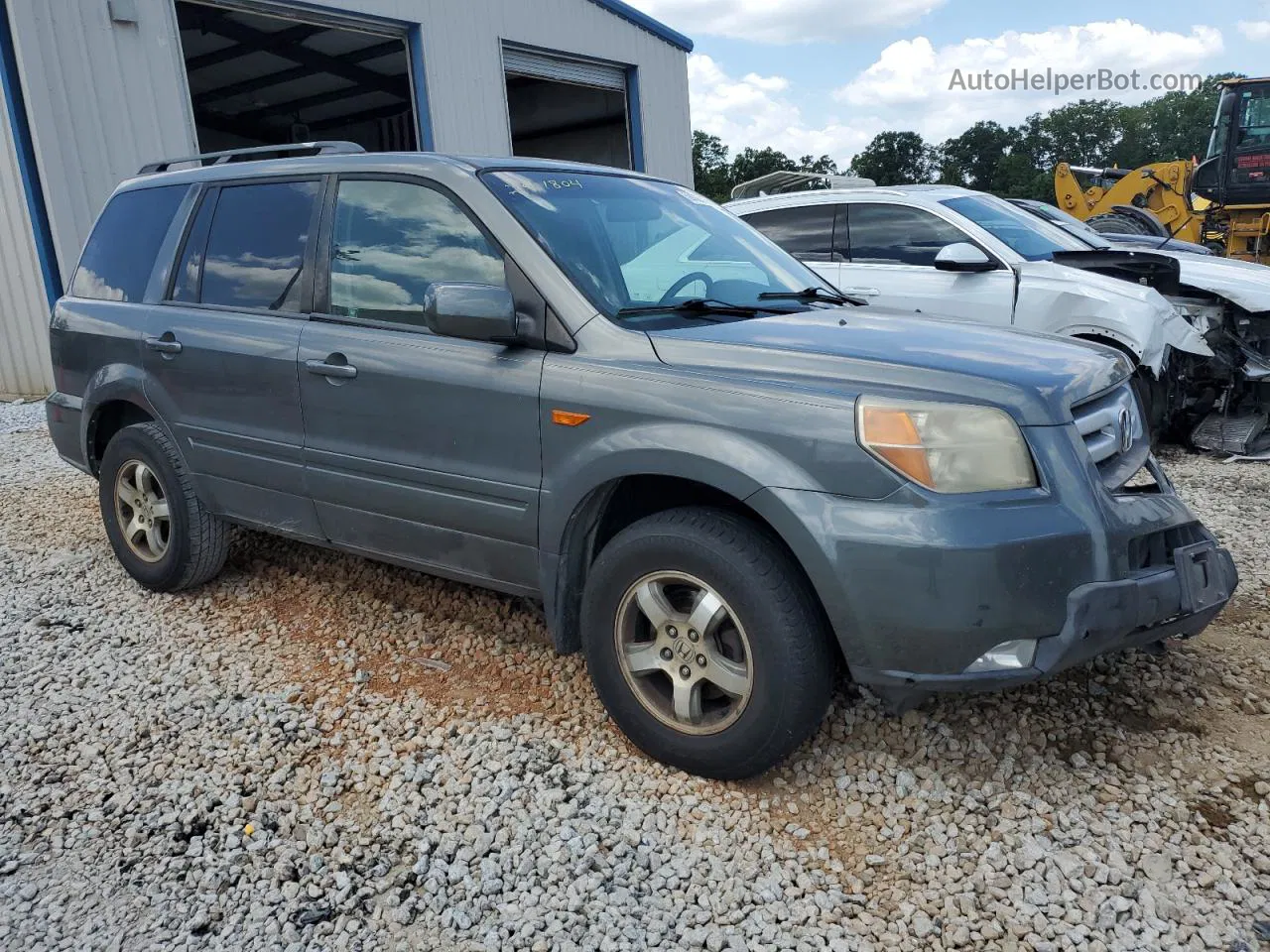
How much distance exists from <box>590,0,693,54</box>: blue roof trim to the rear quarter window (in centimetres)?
976

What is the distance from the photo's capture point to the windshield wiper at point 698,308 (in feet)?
10.3

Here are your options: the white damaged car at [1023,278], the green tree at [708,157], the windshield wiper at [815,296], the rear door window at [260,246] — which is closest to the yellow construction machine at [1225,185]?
the white damaged car at [1023,278]

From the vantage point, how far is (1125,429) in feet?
9.66

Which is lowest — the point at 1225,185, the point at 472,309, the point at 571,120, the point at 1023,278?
the point at 1023,278

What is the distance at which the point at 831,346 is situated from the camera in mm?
2832

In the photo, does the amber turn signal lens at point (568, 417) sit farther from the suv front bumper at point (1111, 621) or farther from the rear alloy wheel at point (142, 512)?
the rear alloy wheel at point (142, 512)

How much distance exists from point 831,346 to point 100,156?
821cm

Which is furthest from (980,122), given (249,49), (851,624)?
(851,624)

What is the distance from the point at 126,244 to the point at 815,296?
320 cm

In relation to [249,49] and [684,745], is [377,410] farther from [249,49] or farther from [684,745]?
[249,49]

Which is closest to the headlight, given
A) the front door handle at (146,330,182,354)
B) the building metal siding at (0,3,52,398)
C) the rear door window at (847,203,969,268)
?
the front door handle at (146,330,182,354)

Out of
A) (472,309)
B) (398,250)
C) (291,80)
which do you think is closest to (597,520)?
(472,309)

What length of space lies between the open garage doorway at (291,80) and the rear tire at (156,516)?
650cm

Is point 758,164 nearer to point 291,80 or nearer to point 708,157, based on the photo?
point 708,157
